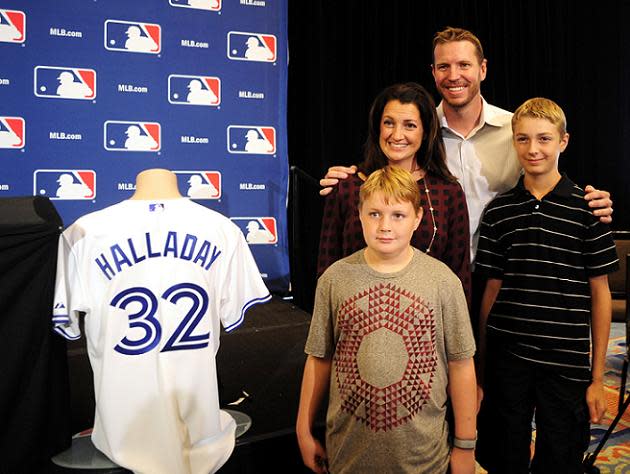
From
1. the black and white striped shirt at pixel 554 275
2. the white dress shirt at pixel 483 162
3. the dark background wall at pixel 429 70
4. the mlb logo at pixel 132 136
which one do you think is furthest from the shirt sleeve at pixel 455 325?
the mlb logo at pixel 132 136

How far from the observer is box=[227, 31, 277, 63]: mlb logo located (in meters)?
3.57

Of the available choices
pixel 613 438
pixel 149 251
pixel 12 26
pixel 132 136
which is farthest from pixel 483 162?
pixel 12 26

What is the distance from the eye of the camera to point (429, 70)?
4121mm

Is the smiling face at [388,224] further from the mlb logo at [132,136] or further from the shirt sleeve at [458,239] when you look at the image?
the mlb logo at [132,136]

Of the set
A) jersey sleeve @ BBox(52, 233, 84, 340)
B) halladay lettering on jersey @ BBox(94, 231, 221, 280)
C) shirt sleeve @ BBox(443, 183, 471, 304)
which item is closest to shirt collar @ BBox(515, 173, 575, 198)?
shirt sleeve @ BBox(443, 183, 471, 304)

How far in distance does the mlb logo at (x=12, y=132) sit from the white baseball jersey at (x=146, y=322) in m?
2.15

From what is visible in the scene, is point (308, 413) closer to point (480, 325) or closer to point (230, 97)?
point (480, 325)

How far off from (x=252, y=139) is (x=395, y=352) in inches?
105

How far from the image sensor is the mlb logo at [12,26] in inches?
123

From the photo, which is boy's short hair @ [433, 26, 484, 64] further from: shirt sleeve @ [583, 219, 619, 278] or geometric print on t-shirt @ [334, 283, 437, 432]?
geometric print on t-shirt @ [334, 283, 437, 432]

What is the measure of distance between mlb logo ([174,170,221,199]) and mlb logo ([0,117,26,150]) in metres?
0.95

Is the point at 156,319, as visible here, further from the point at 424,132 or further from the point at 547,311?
the point at 547,311

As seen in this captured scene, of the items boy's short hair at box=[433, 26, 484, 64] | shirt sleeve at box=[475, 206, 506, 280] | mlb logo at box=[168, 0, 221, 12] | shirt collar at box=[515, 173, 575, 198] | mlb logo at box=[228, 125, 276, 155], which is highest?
mlb logo at box=[168, 0, 221, 12]

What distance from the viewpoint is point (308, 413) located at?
132cm
